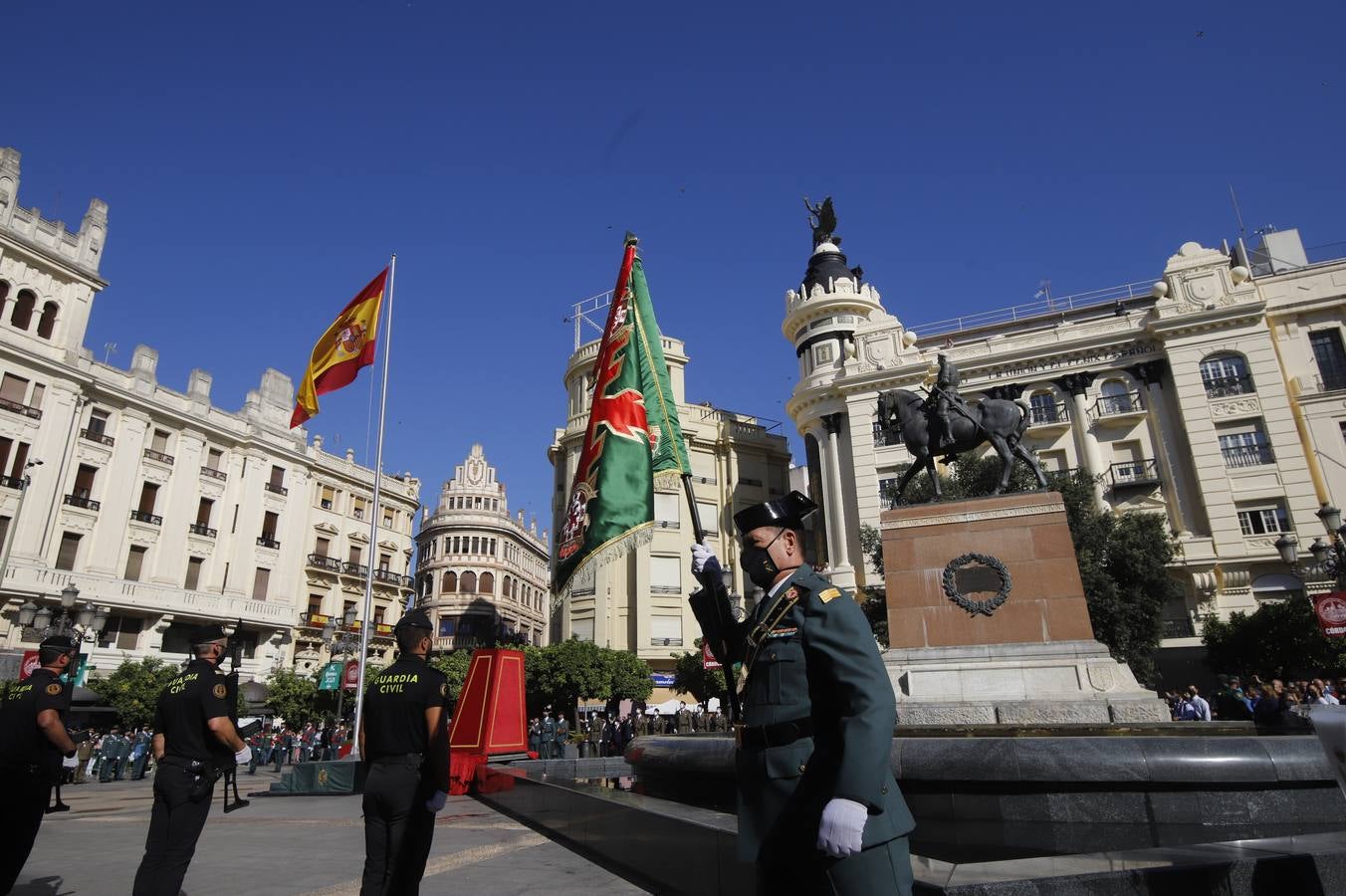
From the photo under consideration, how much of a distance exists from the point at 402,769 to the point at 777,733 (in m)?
2.49

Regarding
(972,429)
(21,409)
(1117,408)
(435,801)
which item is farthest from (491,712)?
(1117,408)

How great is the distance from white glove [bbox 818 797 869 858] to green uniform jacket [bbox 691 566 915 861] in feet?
0.16

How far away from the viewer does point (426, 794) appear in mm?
4262

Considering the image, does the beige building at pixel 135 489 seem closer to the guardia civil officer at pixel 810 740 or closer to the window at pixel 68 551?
the window at pixel 68 551

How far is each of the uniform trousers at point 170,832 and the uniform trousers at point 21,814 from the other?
2.62 ft

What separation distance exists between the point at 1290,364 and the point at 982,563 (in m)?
30.7

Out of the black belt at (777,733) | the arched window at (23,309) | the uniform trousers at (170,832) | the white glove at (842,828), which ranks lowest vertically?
the uniform trousers at (170,832)

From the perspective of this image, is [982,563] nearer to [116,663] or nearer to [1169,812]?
[1169,812]

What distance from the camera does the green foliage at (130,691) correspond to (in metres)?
26.9

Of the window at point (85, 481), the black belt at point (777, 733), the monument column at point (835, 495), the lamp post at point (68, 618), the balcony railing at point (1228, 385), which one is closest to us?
the black belt at point (777, 733)

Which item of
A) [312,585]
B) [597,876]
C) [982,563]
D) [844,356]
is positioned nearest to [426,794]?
[597,876]

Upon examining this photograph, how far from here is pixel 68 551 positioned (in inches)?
1280

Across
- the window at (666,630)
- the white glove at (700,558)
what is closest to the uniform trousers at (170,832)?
the white glove at (700,558)

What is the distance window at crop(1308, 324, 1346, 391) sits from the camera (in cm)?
3177
